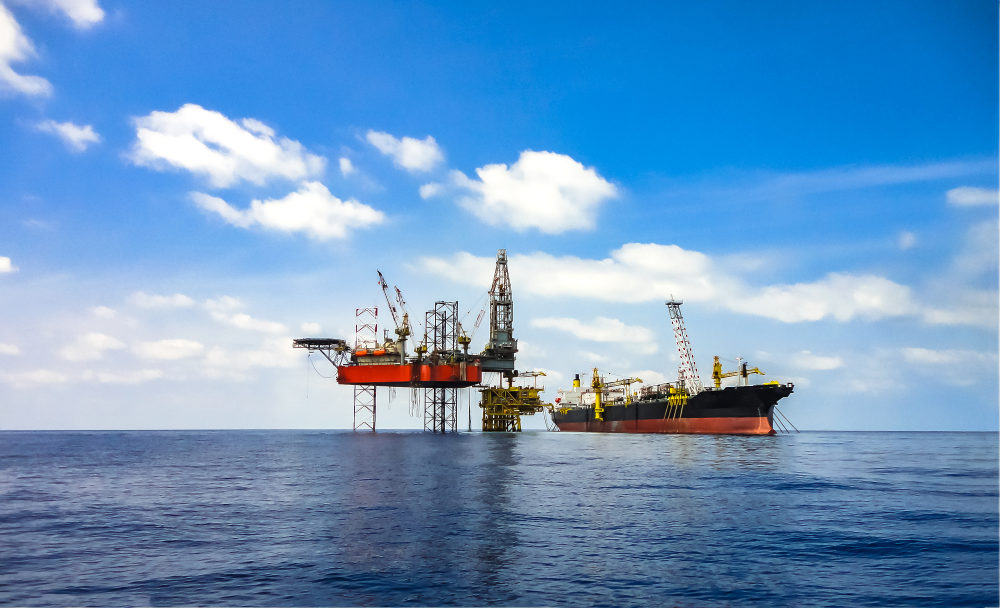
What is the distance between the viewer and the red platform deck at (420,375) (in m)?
135

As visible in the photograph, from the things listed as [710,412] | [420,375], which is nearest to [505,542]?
[710,412]

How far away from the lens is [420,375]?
13538cm

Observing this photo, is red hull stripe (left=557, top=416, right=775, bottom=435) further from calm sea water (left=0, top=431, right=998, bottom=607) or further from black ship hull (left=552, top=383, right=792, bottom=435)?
calm sea water (left=0, top=431, right=998, bottom=607)

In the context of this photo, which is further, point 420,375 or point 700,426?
point 420,375

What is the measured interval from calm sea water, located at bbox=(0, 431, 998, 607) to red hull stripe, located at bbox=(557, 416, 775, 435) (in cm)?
6215

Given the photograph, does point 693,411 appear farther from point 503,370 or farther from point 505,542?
point 505,542

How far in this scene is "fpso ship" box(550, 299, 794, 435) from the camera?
104 metres

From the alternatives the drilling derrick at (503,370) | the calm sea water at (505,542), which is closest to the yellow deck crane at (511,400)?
the drilling derrick at (503,370)

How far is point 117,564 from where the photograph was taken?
69.4 feet

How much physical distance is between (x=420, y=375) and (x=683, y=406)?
53727 mm

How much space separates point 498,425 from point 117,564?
14627 centimetres

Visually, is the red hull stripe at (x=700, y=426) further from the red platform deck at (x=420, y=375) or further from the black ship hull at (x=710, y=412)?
the red platform deck at (x=420, y=375)

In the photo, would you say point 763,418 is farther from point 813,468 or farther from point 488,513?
point 488,513

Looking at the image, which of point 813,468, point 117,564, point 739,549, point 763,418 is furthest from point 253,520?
point 763,418
